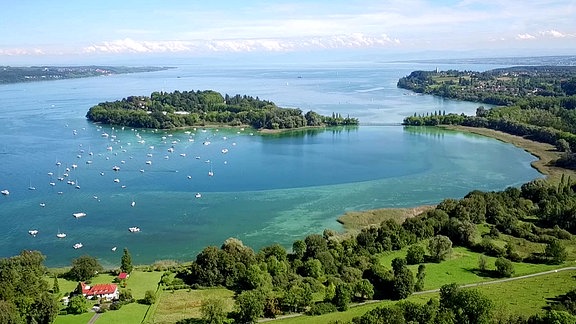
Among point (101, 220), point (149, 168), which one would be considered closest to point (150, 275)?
point (101, 220)

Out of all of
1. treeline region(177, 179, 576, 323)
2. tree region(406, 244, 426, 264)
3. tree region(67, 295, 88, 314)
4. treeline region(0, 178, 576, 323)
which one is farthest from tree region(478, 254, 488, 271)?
tree region(67, 295, 88, 314)

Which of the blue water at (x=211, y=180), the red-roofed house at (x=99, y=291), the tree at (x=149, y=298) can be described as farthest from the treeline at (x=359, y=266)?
the blue water at (x=211, y=180)

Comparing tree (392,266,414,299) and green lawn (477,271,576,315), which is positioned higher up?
tree (392,266,414,299)

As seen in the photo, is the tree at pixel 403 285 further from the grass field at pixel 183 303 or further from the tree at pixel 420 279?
the grass field at pixel 183 303

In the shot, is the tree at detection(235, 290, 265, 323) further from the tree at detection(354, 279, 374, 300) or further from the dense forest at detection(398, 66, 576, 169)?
the dense forest at detection(398, 66, 576, 169)

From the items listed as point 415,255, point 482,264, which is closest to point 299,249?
point 415,255

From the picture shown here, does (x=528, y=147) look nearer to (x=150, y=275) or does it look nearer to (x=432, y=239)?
(x=432, y=239)
